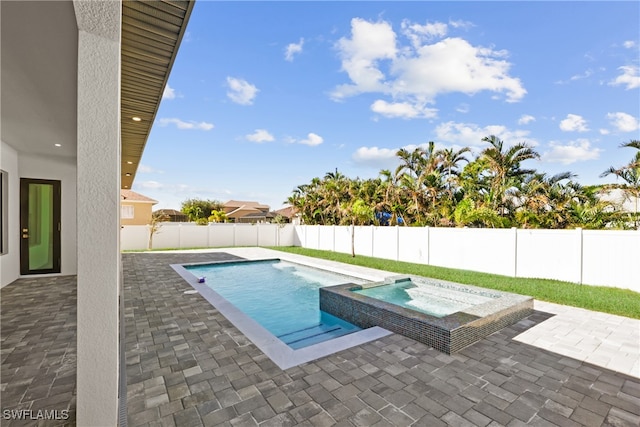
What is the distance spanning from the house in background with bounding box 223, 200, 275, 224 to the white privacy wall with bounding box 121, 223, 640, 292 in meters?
18.2

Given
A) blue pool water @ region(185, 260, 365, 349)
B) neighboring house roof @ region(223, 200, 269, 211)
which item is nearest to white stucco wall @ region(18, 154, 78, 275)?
blue pool water @ region(185, 260, 365, 349)

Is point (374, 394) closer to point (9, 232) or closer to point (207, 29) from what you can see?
point (9, 232)

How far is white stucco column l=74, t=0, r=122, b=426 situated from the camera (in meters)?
1.99

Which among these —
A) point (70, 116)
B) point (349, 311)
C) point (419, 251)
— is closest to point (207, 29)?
point (70, 116)

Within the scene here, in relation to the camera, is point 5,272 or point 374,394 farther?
point 5,272

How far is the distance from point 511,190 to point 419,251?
451 centimetres

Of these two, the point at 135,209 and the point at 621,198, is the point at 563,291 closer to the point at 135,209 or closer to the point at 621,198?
the point at 621,198

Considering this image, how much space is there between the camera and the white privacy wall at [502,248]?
7.29 meters

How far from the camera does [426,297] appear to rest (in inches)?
290

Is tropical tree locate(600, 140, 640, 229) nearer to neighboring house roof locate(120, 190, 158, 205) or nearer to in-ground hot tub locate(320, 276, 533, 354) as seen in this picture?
in-ground hot tub locate(320, 276, 533, 354)

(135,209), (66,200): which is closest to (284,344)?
(66,200)

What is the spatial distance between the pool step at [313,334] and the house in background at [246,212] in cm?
3048

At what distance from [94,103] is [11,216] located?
24.3 ft

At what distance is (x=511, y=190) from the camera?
1214 cm
